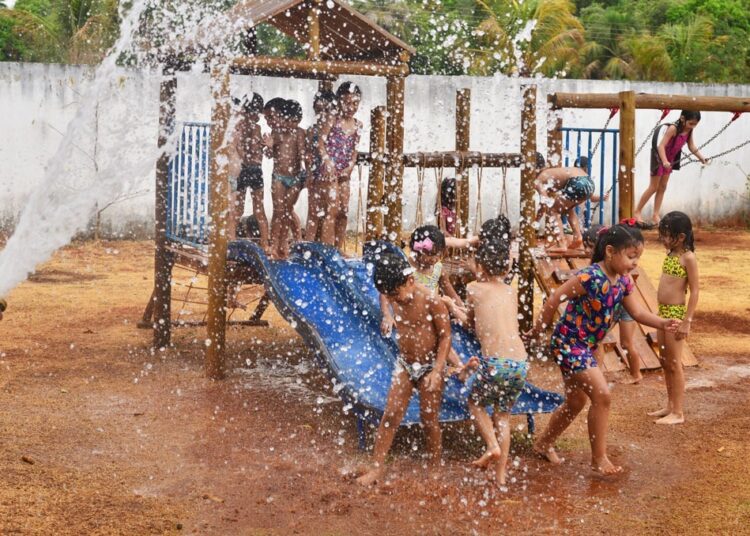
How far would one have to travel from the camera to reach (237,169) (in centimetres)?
931

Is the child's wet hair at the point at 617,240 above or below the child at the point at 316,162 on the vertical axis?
below

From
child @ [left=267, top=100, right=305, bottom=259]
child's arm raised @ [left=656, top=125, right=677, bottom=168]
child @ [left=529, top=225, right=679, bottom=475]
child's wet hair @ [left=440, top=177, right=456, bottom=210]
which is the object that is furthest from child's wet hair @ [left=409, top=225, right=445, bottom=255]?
child's arm raised @ [left=656, top=125, right=677, bottom=168]

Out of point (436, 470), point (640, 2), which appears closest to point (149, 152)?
point (436, 470)

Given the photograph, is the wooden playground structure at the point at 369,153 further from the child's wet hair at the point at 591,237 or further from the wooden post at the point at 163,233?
the child's wet hair at the point at 591,237

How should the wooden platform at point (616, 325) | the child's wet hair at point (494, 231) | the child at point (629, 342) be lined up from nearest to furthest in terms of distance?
the child's wet hair at point (494, 231), the child at point (629, 342), the wooden platform at point (616, 325)

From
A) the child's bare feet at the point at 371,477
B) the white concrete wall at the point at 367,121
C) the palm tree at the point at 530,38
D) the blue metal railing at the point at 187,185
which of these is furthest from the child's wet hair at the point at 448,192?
the palm tree at the point at 530,38

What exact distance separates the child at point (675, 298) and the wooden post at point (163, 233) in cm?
466

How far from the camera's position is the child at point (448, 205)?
28.2 ft

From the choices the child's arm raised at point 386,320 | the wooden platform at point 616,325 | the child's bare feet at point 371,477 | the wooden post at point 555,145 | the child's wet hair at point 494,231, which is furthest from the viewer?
the wooden post at point 555,145

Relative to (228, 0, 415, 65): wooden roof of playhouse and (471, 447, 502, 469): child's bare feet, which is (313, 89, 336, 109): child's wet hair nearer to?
(228, 0, 415, 65): wooden roof of playhouse

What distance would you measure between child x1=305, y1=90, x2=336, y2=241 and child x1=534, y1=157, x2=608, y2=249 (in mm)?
2079

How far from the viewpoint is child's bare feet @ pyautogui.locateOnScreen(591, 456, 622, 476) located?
5.55 meters

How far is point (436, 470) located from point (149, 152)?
37.5 ft

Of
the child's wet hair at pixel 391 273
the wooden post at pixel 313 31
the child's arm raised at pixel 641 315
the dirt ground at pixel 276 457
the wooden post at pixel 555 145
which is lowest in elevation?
the dirt ground at pixel 276 457
